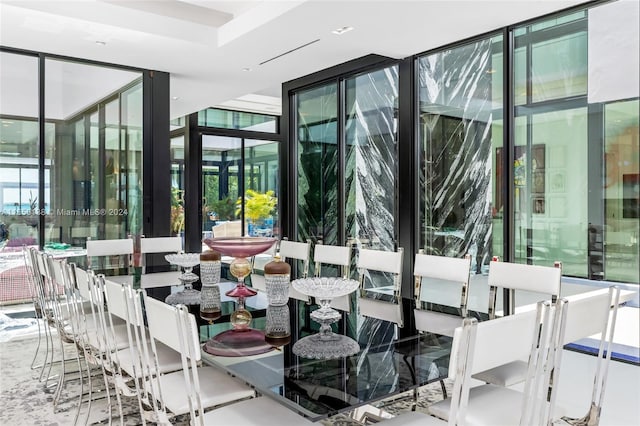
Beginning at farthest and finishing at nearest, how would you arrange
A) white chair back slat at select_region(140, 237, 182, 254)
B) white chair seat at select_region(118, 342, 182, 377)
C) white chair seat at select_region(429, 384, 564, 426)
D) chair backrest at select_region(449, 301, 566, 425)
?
1. white chair back slat at select_region(140, 237, 182, 254)
2. white chair seat at select_region(118, 342, 182, 377)
3. white chair seat at select_region(429, 384, 564, 426)
4. chair backrest at select_region(449, 301, 566, 425)

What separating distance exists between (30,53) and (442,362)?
503cm

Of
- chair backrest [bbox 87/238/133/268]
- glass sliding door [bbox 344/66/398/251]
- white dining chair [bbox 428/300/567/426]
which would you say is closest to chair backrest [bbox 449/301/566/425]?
white dining chair [bbox 428/300/567/426]

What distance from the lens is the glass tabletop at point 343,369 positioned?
1.39 m

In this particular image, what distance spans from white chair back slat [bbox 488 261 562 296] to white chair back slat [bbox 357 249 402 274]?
1.97ft

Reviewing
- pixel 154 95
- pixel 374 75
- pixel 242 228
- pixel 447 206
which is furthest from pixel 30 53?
pixel 242 228

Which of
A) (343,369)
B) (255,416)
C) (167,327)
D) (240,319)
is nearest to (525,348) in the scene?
(343,369)

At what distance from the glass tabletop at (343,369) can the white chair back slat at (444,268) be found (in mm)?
783

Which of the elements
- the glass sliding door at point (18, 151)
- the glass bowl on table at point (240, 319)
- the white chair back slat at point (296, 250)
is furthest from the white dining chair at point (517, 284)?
the glass sliding door at point (18, 151)

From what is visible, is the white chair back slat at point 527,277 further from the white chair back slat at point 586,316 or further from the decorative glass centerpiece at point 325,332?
the decorative glass centerpiece at point 325,332

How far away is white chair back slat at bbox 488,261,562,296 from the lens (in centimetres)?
235

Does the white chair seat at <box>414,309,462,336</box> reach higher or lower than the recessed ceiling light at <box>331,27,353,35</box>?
lower

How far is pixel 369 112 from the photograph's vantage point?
5469 mm

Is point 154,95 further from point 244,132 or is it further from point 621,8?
point 621,8

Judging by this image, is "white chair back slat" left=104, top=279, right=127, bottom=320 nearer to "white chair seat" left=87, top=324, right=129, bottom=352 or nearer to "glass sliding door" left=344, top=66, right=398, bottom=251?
"white chair seat" left=87, top=324, right=129, bottom=352
